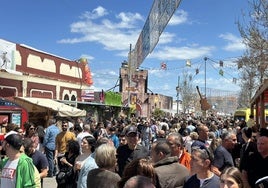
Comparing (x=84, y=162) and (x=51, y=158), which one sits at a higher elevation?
(x=84, y=162)

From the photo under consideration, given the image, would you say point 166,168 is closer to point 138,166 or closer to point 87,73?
point 138,166

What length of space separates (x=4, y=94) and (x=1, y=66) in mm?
2291

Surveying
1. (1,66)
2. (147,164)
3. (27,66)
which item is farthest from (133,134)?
(27,66)

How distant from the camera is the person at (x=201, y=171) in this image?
4.42m

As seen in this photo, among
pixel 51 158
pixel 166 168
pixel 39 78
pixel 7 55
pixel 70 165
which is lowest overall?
pixel 51 158

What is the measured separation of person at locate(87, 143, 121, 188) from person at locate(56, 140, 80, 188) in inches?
78.0

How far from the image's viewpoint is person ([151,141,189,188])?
4.59 metres

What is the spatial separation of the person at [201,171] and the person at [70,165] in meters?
2.60

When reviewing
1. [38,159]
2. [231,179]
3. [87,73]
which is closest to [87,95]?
[87,73]

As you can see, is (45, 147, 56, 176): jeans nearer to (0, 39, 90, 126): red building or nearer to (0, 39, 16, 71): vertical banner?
(0, 39, 90, 126): red building

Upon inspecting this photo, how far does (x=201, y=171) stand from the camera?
4457 millimetres

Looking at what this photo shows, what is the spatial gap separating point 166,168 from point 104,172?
2.37 feet

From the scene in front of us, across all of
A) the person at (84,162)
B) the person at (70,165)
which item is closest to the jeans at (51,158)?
the person at (70,165)

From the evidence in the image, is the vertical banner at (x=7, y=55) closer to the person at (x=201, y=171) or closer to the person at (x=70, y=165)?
the person at (x=70, y=165)
